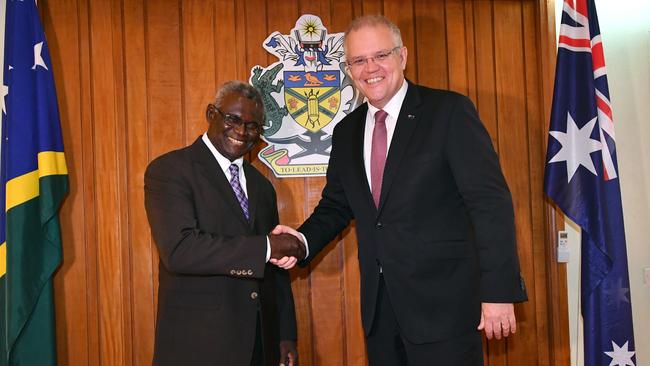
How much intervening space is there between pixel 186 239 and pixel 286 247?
38cm

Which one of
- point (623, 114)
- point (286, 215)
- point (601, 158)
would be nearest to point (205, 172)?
point (286, 215)

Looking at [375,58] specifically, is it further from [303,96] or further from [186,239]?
[186,239]

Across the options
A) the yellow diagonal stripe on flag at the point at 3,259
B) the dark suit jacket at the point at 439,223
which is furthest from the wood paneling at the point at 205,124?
the dark suit jacket at the point at 439,223

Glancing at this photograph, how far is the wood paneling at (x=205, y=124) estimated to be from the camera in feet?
9.19

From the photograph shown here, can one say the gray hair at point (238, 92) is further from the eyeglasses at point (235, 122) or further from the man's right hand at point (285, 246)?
the man's right hand at point (285, 246)

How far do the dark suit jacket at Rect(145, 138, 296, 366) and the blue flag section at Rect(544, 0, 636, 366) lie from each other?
1.54 meters

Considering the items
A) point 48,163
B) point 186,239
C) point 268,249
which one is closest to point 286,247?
point 268,249

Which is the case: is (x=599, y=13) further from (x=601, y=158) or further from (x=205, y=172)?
(x=205, y=172)

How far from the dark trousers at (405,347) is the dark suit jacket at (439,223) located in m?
0.03

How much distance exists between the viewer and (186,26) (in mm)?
2877

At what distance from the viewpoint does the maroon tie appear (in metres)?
2.09

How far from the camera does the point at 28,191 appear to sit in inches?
98.7

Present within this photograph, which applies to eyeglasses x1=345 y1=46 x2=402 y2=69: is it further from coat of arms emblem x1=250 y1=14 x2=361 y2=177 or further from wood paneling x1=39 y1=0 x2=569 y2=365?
wood paneling x1=39 y1=0 x2=569 y2=365

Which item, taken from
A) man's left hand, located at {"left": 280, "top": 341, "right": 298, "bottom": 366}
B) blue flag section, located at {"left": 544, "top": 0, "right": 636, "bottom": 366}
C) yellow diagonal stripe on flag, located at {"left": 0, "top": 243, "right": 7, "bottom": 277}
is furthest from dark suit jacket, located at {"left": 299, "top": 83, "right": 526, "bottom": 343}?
yellow diagonal stripe on flag, located at {"left": 0, "top": 243, "right": 7, "bottom": 277}
